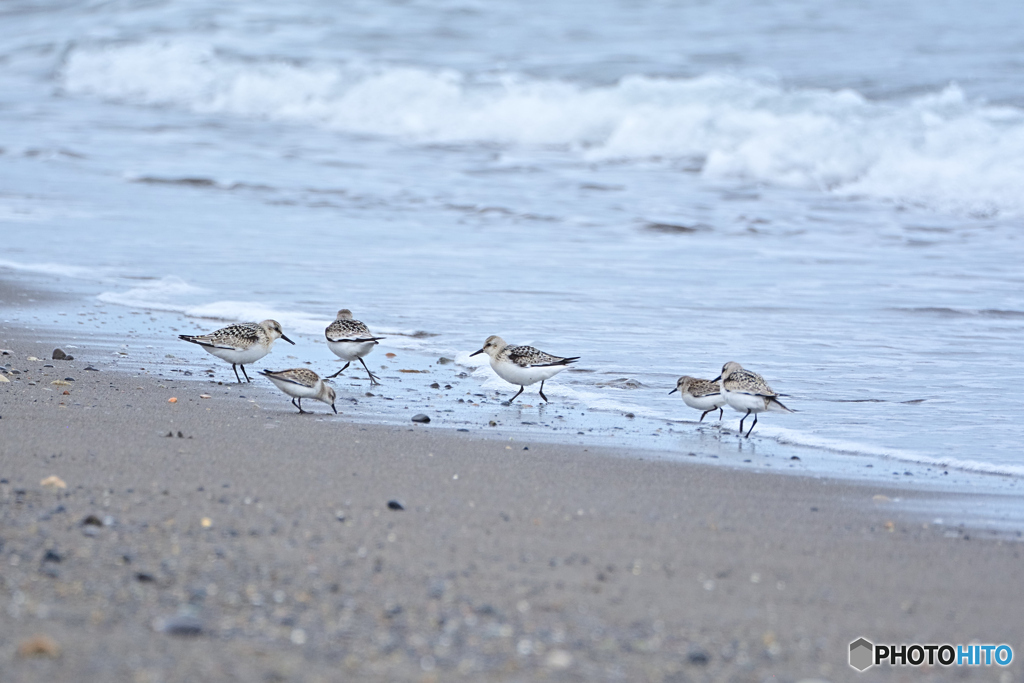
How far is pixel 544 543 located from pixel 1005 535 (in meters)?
2.01

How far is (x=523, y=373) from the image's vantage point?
797 cm

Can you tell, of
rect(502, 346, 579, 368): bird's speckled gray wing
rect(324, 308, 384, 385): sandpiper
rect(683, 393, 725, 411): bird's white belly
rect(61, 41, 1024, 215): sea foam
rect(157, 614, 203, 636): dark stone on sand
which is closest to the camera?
rect(157, 614, 203, 636): dark stone on sand

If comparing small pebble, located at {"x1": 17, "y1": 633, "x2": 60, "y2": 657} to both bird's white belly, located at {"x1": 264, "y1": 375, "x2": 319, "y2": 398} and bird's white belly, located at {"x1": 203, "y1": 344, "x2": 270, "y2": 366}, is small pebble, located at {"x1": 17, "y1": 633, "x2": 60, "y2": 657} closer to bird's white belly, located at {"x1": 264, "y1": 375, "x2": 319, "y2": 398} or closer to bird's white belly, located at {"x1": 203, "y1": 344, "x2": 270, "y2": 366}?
bird's white belly, located at {"x1": 264, "y1": 375, "x2": 319, "y2": 398}

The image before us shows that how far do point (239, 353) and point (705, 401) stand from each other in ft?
10.2

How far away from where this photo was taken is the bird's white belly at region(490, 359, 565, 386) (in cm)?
797

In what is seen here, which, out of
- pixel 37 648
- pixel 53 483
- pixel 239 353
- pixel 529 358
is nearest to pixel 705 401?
pixel 529 358

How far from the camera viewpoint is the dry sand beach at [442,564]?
3.42m

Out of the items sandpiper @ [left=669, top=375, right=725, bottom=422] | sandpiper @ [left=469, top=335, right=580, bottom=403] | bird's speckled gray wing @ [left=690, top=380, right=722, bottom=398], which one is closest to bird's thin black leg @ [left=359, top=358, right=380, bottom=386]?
sandpiper @ [left=469, top=335, right=580, bottom=403]

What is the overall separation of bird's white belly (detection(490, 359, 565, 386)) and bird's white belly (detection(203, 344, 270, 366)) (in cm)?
165

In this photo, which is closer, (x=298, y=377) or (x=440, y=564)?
(x=440, y=564)

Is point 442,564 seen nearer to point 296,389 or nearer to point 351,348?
point 296,389

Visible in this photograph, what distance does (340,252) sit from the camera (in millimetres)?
13258

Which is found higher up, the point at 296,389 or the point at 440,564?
the point at 296,389

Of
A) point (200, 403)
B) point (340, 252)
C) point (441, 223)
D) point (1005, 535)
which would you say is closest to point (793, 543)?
point (1005, 535)
